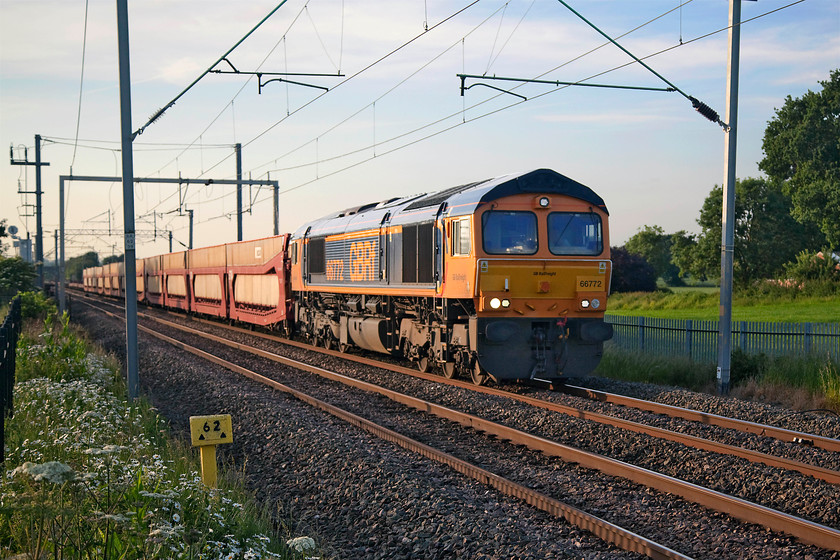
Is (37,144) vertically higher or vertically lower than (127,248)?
higher

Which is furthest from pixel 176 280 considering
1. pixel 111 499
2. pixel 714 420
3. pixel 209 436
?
pixel 111 499

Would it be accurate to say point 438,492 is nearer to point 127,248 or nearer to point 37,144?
point 127,248

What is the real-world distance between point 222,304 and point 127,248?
1982 cm

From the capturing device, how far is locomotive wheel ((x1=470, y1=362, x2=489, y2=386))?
13.5 meters

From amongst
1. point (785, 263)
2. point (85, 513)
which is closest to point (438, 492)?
point (85, 513)

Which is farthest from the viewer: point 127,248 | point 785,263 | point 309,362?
point 785,263

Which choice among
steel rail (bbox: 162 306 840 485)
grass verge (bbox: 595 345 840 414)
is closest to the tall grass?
grass verge (bbox: 595 345 840 414)

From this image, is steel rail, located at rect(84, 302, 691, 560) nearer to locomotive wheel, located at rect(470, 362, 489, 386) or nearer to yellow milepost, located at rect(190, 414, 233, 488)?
yellow milepost, located at rect(190, 414, 233, 488)

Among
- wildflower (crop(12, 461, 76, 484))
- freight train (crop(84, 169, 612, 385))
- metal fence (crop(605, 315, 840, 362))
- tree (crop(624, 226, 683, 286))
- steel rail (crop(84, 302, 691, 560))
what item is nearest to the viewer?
wildflower (crop(12, 461, 76, 484))

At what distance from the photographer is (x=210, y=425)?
22.7 ft

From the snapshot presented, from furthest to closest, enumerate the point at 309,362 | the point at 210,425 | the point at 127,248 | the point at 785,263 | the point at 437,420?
the point at 785,263, the point at 309,362, the point at 127,248, the point at 437,420, the point at 210,425

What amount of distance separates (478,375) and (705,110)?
6.33 m

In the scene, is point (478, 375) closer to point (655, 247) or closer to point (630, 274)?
point (630, 274)

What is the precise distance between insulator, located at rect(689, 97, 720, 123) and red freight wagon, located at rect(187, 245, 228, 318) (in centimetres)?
2231
